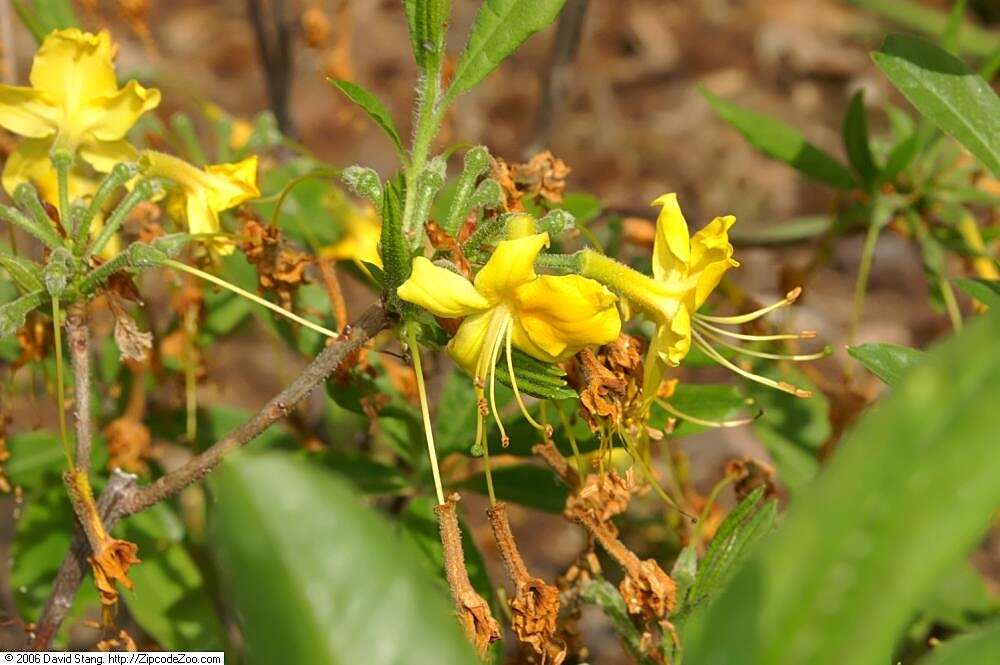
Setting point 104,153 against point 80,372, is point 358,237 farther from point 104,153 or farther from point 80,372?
point 80,372

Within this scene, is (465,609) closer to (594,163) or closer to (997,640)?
(997,640)

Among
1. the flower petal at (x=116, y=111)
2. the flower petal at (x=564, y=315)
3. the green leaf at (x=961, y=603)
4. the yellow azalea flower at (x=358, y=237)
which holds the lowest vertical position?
the green leaf at (x=961, y=603)

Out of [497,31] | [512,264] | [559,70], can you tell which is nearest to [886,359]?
[512,264]

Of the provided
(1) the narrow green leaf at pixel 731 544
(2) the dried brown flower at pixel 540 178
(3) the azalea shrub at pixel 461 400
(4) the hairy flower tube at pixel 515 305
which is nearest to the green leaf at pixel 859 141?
(3) the azalea shrub at pixel 461 400

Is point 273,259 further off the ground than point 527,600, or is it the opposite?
point 273,259

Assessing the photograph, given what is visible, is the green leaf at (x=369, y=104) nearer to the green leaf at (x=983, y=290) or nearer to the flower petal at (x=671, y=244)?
the flower petal at (x=671, y=244)

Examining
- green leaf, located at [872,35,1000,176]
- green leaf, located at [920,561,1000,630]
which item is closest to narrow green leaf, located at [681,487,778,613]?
green leaf, located at [872,35,1000,176]

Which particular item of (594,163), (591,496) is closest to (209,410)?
(591,496)
